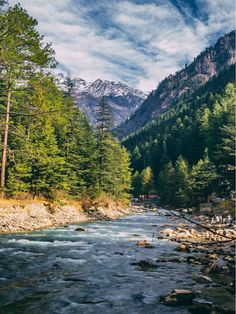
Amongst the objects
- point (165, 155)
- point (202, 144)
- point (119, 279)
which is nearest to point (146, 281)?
point (119, 279)

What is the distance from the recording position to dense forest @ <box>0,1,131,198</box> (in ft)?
56.9

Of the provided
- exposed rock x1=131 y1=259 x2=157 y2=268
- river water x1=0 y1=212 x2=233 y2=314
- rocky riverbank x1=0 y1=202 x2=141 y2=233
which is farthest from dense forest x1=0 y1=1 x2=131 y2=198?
exposed rock x1=131 y1=259 x2=157 y2=268

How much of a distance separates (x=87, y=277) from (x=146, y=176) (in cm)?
9579

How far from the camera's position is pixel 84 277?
41.4ft

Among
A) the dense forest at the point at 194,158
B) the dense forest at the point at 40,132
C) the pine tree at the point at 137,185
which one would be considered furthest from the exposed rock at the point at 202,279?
the pine tree at the point at 137,185

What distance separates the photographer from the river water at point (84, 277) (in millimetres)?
9508

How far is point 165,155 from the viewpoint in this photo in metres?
117

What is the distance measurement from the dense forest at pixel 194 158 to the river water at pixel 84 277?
75.5 ft

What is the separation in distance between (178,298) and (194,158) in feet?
310

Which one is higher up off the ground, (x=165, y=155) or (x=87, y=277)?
(x=165, y=155)

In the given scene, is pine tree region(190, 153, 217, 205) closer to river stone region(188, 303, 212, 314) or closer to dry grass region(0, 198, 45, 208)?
dry grass region(0, 198, 45, 208)

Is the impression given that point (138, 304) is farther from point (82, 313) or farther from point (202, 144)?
point (202, 144)

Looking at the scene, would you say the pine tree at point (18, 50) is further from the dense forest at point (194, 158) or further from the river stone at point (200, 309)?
the dense forest at point (194, 158)

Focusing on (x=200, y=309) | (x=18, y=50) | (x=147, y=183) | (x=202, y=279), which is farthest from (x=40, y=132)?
(x=147, y=183)
